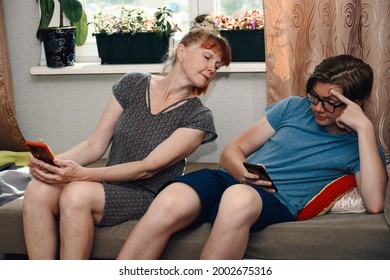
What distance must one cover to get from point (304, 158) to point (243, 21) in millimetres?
899

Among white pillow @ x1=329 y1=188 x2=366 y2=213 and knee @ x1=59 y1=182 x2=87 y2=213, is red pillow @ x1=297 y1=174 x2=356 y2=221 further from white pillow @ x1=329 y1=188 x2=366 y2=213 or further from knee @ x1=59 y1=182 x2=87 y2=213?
knee @ x1=59 y1=182 x2=87 y2=213

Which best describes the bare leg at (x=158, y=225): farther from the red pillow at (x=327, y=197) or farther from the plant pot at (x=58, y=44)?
the plant pot at (x=58, y=44)

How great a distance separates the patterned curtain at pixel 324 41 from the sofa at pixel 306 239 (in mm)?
556

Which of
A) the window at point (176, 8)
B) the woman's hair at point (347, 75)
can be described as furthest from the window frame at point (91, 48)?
the woman's hair at point (347, 75)

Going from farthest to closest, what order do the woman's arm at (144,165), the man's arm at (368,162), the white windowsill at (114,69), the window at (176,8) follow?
1. the window at (176,8)
2. the white windowsill at (114,69)
3. the woman's arm at (144,165)
4. the man's arm at (368,162)

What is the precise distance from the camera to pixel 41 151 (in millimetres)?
2006

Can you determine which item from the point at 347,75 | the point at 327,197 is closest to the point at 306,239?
the point at 327,197

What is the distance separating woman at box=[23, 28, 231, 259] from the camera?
200 centimetres

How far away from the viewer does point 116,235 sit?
2.05 metres

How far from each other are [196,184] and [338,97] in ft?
1.67

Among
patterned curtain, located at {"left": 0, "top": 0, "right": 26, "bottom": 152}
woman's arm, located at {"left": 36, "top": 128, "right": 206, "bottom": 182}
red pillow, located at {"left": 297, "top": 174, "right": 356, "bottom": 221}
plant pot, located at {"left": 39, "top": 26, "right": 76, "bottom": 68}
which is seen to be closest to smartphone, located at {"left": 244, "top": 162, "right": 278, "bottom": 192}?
red pillow, located at {"left": 297, "top": 174, "right": 356, "bottom": 221}

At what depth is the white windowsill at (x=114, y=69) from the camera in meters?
2.75
